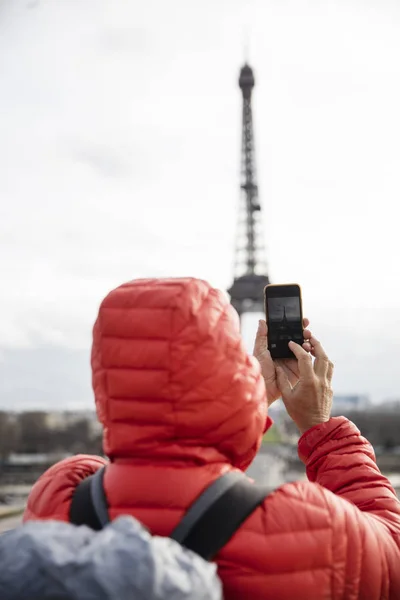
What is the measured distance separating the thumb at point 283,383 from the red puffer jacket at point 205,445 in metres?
0.44

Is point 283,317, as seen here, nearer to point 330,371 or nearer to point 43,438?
point 330,371

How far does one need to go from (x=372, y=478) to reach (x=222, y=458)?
45cm

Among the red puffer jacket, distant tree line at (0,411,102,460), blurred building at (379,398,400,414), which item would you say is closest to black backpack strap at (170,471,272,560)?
the red puffer jacket

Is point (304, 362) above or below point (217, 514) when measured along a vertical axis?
above

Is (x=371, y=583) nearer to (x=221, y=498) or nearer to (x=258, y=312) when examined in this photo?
(x=221, y=498)

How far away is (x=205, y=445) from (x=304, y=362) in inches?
21.6

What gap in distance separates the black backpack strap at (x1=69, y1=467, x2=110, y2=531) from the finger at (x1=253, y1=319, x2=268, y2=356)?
0.78m

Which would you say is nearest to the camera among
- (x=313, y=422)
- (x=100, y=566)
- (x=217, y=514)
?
(x=100, y=566)

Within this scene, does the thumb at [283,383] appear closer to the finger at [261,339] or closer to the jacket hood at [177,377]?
the finger at [261,339]

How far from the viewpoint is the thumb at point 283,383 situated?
2.12 meters

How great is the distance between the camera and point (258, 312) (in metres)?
42.6

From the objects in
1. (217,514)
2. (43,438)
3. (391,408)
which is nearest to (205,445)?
(217,514)

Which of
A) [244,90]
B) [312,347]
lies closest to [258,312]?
[244,90]

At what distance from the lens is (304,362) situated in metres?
2.06
